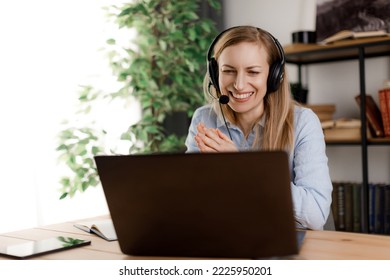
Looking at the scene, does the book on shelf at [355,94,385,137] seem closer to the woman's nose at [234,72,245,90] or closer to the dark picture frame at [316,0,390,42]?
the dark picture frame at [316,0,390,42]

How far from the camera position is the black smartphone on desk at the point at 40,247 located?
3.13 feet

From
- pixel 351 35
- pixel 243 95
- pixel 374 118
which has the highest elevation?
pixel 351 35

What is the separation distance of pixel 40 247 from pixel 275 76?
2.87 ft

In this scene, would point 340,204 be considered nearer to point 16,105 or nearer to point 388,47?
point 388,47

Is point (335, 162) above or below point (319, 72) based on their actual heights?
below

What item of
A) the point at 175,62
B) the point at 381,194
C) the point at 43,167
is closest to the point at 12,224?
the point at 43,167

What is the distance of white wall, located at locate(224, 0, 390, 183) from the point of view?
274 cm

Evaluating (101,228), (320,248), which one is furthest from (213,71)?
(320,248)

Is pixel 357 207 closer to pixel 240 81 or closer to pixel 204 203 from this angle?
pixel 240 81

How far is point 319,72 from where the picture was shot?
293cm

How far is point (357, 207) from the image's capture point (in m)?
2.56

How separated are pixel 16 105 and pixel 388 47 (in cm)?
184

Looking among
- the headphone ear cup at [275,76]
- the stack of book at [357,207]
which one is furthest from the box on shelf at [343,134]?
the headphone ear cup at [275,76]

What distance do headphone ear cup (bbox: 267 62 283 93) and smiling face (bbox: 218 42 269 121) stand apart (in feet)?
0.06
